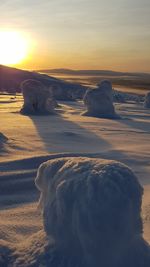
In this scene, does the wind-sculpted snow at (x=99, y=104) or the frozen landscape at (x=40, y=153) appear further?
the wind-sculpted snow at (x=99, y=104)

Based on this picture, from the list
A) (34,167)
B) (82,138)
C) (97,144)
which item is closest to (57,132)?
(82,138)

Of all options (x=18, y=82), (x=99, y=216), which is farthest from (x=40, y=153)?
(x=18, y=82)

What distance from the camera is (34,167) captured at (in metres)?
4.61

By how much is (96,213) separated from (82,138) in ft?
16.1

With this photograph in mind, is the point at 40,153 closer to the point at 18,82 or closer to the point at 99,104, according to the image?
the point at 99,104

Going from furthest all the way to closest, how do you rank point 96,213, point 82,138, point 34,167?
1. point 82,138
2. point 34,167
3. point 96,213

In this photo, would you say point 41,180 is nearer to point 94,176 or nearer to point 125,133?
point 94,176

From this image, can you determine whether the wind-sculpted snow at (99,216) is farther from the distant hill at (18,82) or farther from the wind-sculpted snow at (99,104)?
the distant hill at (18,82)

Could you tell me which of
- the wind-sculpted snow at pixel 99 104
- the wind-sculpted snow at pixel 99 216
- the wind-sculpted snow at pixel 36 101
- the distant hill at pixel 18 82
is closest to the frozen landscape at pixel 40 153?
the wind-sculpted snow at pixel 99 216

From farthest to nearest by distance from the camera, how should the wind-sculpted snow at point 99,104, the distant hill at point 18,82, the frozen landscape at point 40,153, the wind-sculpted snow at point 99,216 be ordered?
1. the distant hill at point 18,82
2. the wind-sculpted snow at point 99,104
3. the frozen landscape at point 40,153
4. the wind-sculpted snow at point 99,216

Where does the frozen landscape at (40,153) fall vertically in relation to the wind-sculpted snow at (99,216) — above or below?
below

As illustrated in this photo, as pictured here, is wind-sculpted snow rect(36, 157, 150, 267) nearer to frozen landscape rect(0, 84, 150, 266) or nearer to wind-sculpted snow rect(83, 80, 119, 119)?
frozen landscape rect(0, 84, 150, 266)

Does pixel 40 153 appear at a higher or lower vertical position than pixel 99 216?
lower

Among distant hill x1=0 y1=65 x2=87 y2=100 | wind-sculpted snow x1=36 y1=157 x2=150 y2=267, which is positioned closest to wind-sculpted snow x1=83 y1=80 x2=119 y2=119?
wind-sculpted snow x1=36 y1=157 x2=150 y2=267
